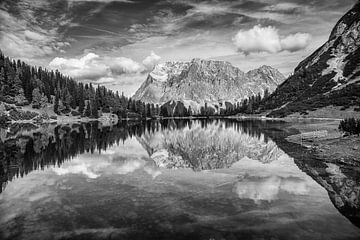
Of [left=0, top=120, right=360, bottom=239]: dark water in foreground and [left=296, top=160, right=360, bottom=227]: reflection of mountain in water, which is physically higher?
[left=296, top=160, right=360, bottom=227]: reflection of mountain in water

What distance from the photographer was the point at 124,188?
28984 mm

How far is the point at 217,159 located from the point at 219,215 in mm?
26645

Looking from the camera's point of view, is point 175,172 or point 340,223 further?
point 175,172

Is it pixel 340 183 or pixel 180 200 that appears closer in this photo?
pixel 180 200

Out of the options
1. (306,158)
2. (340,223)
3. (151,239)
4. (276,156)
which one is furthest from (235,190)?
(276,156)

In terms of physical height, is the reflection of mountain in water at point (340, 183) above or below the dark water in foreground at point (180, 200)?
above

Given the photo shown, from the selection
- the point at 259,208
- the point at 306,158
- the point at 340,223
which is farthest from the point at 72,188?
the point at 306,158

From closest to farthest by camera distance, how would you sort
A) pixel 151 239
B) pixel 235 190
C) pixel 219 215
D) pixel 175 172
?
pixel 151 239
pixel 219 215
pixel 235 190
pixel 175 172

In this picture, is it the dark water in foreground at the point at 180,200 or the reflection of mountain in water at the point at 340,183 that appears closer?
the dark water in foreground at the point at 180,200

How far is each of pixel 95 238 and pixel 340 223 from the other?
15.1 m

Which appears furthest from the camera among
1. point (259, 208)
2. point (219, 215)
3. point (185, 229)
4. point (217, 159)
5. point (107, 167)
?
point (217, 159)

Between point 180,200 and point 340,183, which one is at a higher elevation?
point 340,183

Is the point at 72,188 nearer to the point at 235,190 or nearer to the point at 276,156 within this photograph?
the point at 235,190

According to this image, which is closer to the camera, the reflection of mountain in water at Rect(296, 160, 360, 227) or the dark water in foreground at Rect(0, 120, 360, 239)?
the dark water in foreground at Rect(0, 120, 360, 239)
